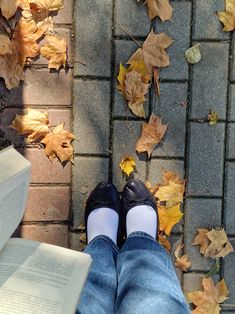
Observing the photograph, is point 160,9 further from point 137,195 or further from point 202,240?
point 202,240

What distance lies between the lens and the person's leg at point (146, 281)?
172 cm

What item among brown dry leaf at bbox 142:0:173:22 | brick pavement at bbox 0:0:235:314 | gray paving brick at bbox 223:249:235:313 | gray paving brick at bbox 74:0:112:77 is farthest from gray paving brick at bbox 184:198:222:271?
brown dry leaf at bbox 142:0:173:22

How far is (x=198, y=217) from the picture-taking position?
2223 mm

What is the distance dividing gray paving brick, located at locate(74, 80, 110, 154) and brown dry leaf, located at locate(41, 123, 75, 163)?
0.03 m

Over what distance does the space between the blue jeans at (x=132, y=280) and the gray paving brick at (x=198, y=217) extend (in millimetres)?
189

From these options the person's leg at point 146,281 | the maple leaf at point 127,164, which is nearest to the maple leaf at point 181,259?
the person's leg at point 146,281

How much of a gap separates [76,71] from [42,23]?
230 millimetres

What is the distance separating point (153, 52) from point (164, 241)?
0.80 metres

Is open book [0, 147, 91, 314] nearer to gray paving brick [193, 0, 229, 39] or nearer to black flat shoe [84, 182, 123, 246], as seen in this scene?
black flat shoe [84, 182, 123, 246]

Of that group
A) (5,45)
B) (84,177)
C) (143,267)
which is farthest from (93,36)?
(143,267)

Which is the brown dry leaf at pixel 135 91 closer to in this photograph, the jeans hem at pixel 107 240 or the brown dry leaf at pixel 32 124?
the brown dry leaf at pixel 32 124

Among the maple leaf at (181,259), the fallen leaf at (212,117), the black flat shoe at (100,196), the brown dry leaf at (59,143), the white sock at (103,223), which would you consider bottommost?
the maple leaf at (181,259)

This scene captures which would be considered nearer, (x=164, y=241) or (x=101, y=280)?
(x=101, y=280)

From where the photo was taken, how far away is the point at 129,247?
6.89 ft
